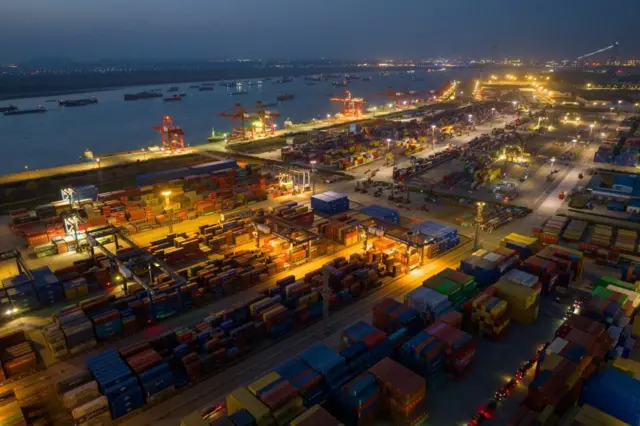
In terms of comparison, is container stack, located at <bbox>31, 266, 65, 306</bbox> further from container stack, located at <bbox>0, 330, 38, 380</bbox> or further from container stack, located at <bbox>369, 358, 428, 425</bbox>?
container stack, located at <bbox>369, 358, 428, 425</bbox>

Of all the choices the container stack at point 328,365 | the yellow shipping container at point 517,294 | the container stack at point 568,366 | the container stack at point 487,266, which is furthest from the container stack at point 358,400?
the container stack at point 487,266

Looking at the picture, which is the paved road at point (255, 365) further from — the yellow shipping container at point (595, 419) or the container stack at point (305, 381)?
the yellow shipping container at point (595, 419)

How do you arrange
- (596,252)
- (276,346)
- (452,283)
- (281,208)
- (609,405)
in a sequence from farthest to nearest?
(281,208) → (596,252) → (452,283) → (276,346) → (609,405)

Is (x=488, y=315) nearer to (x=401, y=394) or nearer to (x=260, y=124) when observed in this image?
(x=401, y=394)

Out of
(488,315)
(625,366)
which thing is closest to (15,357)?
(488,315)

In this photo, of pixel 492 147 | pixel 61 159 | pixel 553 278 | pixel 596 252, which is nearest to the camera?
pixel 553 278

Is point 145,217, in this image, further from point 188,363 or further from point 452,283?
point 452,283

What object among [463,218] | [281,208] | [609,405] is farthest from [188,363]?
[463,218]
